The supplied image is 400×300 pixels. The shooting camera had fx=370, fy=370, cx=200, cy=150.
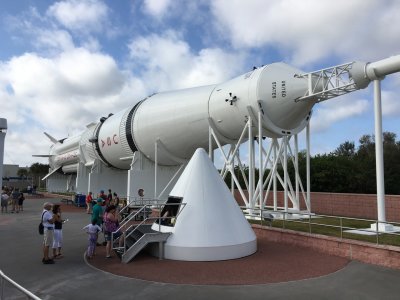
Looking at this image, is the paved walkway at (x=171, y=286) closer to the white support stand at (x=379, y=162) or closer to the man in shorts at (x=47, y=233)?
the man in shorts at (x=47, y=233)

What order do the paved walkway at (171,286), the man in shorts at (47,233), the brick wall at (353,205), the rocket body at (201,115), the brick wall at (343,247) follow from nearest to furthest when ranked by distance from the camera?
the paved walkway at (171,286) < the brick wall at (343,247) < the man in shorts at (47,233) < the rocket body at (201,115) < the brick wall at (353,205)

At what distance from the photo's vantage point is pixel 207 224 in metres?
9.30

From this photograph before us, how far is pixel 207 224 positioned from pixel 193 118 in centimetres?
837

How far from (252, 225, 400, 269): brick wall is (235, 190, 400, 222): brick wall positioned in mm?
6282

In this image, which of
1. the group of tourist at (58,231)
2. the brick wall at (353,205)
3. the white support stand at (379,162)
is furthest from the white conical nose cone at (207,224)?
the brick wall at (353,205)

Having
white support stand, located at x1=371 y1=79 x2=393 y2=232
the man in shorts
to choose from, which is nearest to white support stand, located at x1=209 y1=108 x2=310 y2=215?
white support stand, located at x1=371 y1=79 x2=393 y2=232

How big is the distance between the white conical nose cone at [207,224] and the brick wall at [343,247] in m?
1.59

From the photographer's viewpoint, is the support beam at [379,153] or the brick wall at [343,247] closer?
the brick wall at [343,247]

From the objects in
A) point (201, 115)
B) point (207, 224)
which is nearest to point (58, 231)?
point (207, 224)

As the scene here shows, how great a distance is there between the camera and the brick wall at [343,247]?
8.23 metres

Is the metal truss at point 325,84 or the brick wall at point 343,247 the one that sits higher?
the metal truss at point 325,84

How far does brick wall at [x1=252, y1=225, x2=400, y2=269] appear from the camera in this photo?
8227 millimetres

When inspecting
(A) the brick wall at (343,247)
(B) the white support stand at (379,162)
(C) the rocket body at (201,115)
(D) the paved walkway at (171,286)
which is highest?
(C) the rocket body at (201,115)

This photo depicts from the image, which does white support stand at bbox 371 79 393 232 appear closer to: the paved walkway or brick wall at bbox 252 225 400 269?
brick wall at bbox 252 225 400 269
